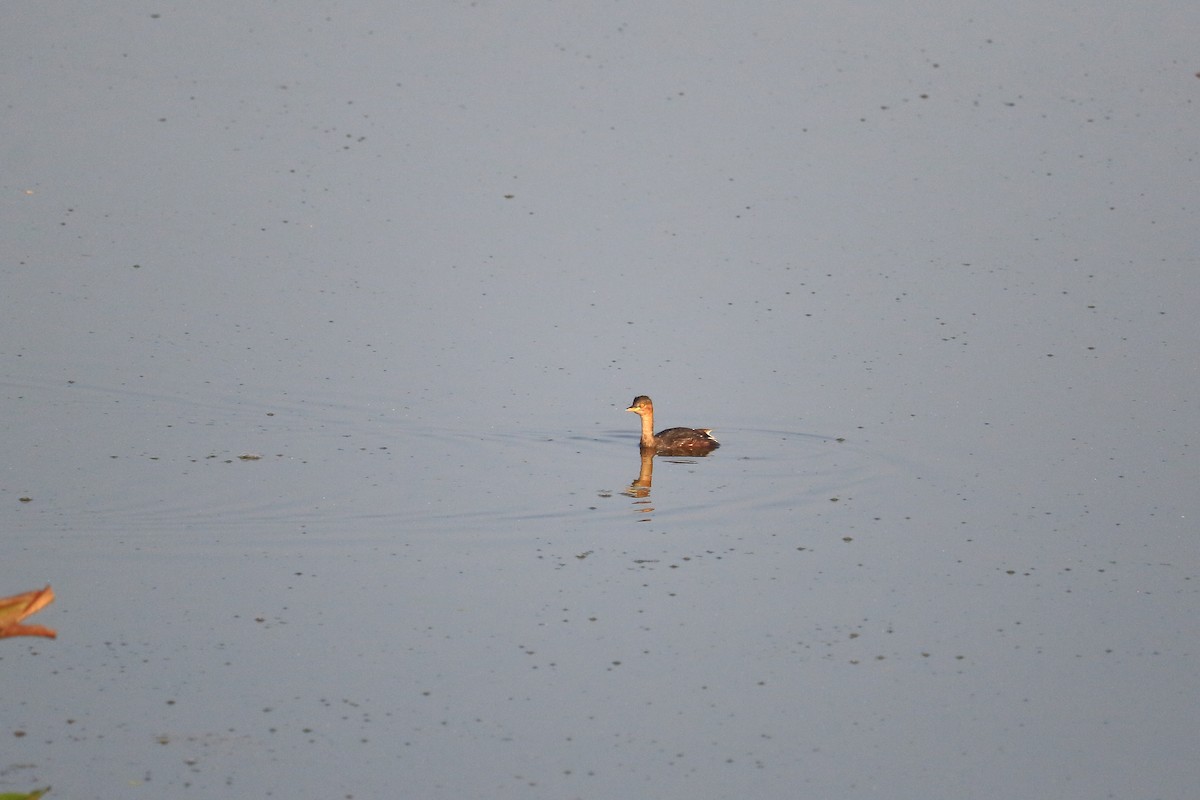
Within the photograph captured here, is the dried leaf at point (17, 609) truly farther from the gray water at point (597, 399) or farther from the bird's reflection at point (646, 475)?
the bird's reflection at point (646, 475)

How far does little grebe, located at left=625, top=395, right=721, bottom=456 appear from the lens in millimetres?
14664

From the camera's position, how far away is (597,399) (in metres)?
15.8

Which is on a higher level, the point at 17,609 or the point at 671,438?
the point at 17,609

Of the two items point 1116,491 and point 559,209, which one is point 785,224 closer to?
point 559,209

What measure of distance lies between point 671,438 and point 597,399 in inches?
52.1

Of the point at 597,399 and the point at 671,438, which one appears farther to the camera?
the point at 597,399

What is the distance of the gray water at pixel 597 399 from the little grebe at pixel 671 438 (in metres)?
0.16

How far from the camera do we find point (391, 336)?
1666cm

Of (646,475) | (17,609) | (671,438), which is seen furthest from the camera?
(671,438)

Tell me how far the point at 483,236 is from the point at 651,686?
11.1 metres

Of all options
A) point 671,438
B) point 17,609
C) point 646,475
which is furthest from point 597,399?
point 17,609

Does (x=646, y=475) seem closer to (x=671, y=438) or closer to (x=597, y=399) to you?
(x=671, y=438)

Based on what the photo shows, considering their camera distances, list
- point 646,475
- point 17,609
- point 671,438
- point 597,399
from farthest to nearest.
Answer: point 597,399 → point 671,438 → point 646,475 → point 17,609

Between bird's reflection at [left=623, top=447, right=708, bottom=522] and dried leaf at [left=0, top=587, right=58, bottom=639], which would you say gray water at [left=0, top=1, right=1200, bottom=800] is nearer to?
bird's reflection at [left=623, top=447, right=708, bottom=522]
